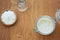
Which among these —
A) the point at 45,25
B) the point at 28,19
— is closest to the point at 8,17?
the point at 28,19

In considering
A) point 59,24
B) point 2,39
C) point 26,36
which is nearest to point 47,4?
point 59,24

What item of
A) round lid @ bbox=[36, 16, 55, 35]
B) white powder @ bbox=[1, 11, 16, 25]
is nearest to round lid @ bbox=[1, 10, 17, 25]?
white powder @ bbox=[1, 11, 16, 25]

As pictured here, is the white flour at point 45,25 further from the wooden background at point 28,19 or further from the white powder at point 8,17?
the white powder at point 8,17

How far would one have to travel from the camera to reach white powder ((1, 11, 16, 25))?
1.10 m

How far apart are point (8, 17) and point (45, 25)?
241 mm

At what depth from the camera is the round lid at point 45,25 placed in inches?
42.0

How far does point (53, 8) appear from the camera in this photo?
1145 mm

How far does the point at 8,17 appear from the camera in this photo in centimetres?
113

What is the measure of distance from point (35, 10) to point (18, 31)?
18 centimetres

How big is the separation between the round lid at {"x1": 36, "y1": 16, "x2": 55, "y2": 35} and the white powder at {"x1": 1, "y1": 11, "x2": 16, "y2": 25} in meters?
0.16

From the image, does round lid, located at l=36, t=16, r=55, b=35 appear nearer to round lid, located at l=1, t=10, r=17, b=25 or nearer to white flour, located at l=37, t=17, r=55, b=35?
white flour, located at l=37, t=17, r=55, b=35

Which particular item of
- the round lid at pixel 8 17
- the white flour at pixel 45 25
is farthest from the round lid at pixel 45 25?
the round lid at pixel 8 17

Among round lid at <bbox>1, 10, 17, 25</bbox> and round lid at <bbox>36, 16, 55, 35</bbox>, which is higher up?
round lid at <bbox>1, 10, 17, 25</bbox>

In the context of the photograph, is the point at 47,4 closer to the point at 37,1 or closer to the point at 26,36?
the point at 37,1
